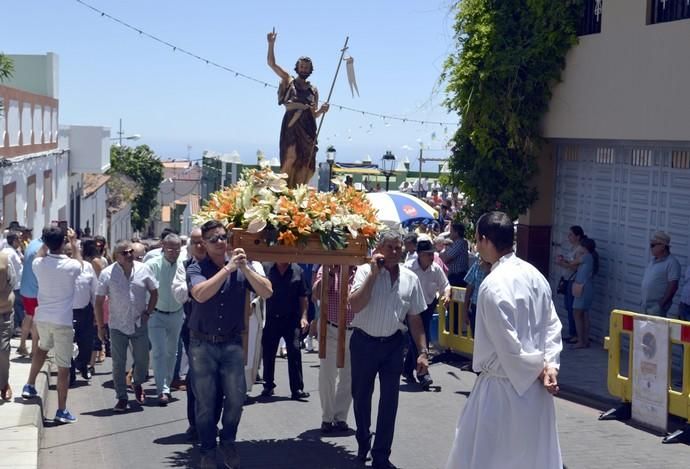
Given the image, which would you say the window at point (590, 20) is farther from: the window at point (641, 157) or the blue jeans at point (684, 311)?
the blue jeans at point (684, 311)

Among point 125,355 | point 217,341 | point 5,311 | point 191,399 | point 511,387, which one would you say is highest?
point 511,387

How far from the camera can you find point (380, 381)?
8461 millimetres

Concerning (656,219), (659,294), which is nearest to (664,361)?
(659,294)

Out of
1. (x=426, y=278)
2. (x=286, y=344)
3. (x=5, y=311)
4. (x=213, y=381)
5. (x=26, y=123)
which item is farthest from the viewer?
(x=26, y=123)

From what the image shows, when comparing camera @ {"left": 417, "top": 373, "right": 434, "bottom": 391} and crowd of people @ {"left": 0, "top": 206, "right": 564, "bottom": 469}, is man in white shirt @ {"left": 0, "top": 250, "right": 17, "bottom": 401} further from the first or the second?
camera @ {"left": 417, "top": 373, "right": 434, "bottom": 391}

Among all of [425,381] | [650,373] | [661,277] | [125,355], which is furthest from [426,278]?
[125,355]

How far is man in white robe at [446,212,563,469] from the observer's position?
592 centimetres

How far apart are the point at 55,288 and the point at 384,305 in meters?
3.38

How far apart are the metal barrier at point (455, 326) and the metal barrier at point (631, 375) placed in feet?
10.0

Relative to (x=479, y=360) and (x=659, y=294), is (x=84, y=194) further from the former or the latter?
(x=479, y=360)

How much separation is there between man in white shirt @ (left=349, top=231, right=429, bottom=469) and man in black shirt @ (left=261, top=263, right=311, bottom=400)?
106 inches

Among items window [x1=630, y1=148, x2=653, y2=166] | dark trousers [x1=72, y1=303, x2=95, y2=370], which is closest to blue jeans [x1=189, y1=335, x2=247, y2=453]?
dark trousers [x1=72, y1=303, x2=95, y2=370]

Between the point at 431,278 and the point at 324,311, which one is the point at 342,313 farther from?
the point at 431,278

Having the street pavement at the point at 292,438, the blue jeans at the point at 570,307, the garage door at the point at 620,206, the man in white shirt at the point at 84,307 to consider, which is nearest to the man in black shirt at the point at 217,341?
the street pavement at the point at 292,438
